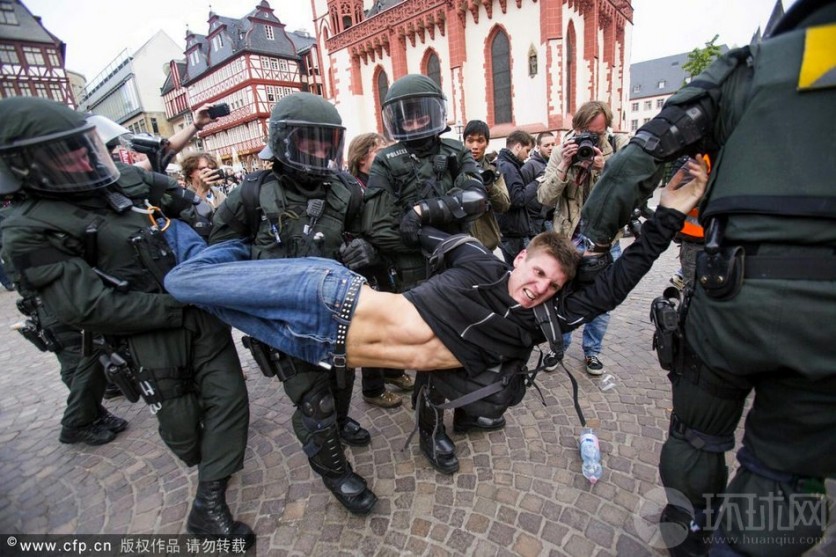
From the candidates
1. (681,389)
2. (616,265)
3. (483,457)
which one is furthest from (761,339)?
(483,457)

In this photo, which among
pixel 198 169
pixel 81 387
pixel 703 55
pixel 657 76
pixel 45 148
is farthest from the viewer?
pixel 657 76

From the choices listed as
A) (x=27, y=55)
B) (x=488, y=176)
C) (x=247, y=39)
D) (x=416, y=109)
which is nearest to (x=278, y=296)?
(x=416, y=109)

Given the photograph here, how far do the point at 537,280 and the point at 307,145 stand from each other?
151 cm

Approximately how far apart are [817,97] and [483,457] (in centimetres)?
238

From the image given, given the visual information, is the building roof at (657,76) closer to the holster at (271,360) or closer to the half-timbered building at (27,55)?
the holster at (271,360)

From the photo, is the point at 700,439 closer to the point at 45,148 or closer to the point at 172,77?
the point at 45,148

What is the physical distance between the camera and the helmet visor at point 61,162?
1.72 metres

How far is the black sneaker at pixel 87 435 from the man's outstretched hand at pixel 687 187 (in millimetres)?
4157

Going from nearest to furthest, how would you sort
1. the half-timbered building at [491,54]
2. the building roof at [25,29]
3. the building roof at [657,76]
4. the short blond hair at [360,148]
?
the short blond hair at [360,148], the half-timbered building at [491,54], the building roof at [25,29], the building roof at [657,76]

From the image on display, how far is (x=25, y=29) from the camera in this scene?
32.3m

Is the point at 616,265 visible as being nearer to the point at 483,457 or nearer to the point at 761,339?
the point at 761,339

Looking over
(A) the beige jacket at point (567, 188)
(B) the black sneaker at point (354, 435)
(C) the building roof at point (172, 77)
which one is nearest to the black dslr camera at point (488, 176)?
(A) the beige jacket at point (567, 188)

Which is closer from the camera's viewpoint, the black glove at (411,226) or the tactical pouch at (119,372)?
the tactical pouch at (119,372)

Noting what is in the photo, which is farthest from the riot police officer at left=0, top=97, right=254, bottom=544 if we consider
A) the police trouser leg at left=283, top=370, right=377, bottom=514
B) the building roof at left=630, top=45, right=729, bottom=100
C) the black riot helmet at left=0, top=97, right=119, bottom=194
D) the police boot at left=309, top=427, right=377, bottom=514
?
the building roof at left=630, top=45, right=729, bottom=100
